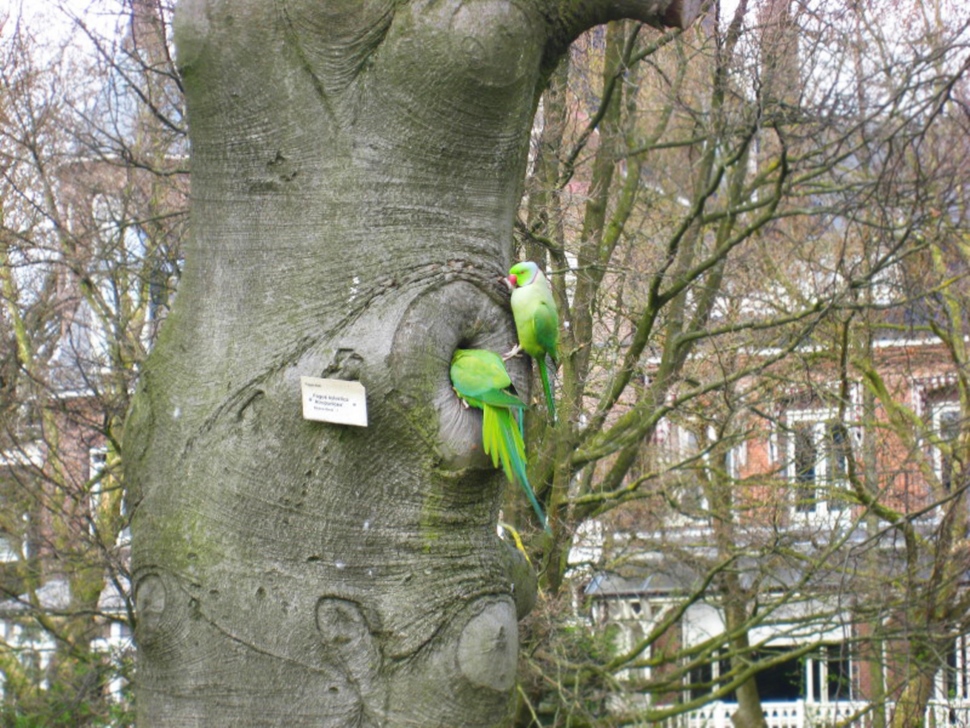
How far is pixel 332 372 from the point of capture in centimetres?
244

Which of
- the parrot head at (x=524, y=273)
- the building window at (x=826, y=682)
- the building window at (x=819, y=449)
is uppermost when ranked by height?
the building window at (x=819, y=449)

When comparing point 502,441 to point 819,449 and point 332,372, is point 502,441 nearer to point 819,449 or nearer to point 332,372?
point 332,372

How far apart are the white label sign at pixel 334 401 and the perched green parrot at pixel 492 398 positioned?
257 mm

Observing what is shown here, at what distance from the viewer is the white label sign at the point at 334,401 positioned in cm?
238

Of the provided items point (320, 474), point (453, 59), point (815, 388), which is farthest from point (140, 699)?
point (815, 388)

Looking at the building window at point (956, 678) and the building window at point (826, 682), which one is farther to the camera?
the building window at point (826, 682)

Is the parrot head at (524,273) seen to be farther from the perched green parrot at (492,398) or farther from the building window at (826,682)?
the building window at (826,682)

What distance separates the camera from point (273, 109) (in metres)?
2.59

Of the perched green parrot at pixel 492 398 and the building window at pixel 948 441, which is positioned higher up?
the building window at pixel 948 441

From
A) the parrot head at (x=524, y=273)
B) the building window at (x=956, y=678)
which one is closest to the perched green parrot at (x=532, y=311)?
the parrot head at (x=524, y=273)

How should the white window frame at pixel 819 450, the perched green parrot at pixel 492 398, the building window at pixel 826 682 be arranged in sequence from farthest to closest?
the building window at pixel 826 682 < the white window frame at pixel 819 450 < the perched green parrot at pixel 492 398

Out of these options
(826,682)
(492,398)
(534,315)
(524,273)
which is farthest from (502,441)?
(826,682)

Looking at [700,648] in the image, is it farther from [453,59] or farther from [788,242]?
[453,59]

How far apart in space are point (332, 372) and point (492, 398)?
1.26ft
